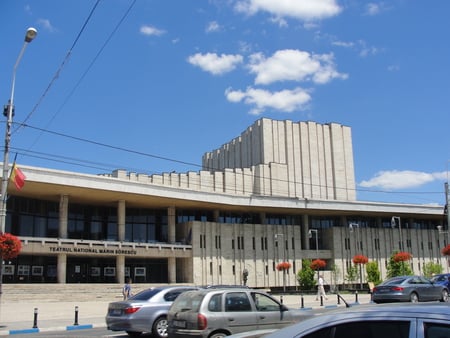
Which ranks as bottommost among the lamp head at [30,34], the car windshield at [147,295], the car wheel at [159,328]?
the car wheel at [159,328]

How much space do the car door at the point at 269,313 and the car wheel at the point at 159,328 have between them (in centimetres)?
395

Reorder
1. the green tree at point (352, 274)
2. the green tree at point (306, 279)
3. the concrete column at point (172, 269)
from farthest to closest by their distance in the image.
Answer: the green tree at point (352, 274), the green tree at point (306, 279), the concrete column at point (172, 269)

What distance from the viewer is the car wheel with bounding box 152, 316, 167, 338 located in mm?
14992

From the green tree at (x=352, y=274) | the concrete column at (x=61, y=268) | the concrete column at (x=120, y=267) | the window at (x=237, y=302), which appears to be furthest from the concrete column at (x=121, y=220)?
the window at (x=237, y=302)

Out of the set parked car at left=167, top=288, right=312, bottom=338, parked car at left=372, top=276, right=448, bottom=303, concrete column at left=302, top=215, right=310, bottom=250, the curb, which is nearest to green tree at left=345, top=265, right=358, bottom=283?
concrete column at left=302, top=215, right=310, bottom=250

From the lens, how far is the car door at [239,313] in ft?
38.0

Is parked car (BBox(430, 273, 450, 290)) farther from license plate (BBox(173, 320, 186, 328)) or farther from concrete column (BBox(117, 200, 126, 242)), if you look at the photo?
concrete column (BBox(117, 200, 126, 242))

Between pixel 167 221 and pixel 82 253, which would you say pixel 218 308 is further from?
pixel 167 221

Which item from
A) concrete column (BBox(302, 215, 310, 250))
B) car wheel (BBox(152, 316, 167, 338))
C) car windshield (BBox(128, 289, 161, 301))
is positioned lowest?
car wheel (BBox(152, 316, 167, 338))

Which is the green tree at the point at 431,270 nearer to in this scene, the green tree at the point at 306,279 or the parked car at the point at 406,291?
the green tree at the point at 306,279

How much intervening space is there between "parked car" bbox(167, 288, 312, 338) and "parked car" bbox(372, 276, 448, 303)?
12440 mm

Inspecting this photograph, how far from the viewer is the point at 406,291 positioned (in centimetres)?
2364

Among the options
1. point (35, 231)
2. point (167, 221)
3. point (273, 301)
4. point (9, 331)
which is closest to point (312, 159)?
point (167, 221)

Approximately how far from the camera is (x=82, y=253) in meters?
48.3
